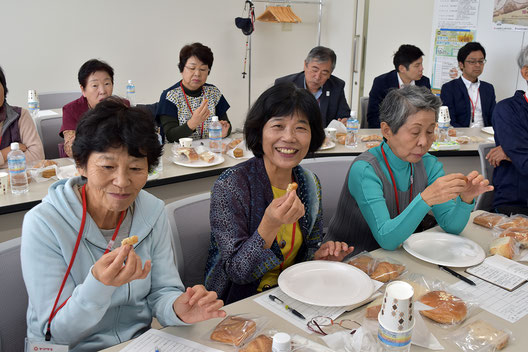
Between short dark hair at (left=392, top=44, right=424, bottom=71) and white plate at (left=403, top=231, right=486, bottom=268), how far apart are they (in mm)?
3005

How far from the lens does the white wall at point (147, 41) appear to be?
4.71 metres

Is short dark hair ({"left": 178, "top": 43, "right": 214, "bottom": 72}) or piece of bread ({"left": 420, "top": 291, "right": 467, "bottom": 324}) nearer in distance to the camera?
piece of bread ({"left": 420, "top": 291, "right": 467, "bottom": 324})

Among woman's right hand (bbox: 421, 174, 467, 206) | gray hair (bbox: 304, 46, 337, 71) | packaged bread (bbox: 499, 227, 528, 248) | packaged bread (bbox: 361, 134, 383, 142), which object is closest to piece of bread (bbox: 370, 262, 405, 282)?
woman's right hand (bbox: 421, 174, 467, 206)

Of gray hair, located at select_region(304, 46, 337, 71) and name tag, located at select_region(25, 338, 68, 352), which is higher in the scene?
gray hair, located at select_region(304, 46, 337, 71)

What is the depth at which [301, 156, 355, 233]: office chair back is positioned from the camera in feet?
7.66

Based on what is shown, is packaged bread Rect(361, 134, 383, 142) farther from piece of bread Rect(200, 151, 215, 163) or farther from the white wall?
the white wall

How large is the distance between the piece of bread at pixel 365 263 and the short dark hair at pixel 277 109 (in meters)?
0.53

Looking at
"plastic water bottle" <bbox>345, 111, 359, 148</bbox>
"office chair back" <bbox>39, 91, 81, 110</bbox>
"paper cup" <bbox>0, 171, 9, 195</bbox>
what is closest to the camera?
"paper cup" <bbox>0, 171, 9, 195</bbox>

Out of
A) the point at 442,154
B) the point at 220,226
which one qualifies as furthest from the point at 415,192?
the point at 442,154

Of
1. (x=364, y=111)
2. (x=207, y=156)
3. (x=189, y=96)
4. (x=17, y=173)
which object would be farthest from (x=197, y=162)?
(x=364, y=111)

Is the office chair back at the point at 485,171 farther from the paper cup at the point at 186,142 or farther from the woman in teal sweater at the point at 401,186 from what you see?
the paper cup at the point at 186,142

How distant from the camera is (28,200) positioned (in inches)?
88.0

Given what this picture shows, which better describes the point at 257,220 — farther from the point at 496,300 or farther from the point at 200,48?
the point at 200,48

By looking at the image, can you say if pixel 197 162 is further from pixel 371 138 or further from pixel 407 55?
pixel 407 55
